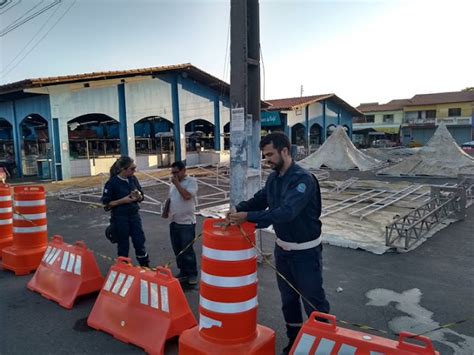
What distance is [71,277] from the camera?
4785mm

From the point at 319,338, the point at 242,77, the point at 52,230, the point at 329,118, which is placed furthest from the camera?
the point at 329,118

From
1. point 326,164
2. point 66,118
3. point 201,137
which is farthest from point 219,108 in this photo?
point 66,118

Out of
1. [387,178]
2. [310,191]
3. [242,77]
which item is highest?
[242,77]

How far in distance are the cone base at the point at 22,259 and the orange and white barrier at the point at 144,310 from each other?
93.4 inches

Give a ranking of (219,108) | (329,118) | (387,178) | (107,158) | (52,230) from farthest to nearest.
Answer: (329,118)
(219,108)
(107,158)
(387,178)
(52,230)

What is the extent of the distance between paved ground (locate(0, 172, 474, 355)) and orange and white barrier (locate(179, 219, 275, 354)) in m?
0.76

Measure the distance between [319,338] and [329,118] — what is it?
3885 cm

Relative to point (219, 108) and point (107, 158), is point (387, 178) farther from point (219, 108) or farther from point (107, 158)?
point (107, 158)

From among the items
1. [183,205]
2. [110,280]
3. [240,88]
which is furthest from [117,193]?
[240,88]

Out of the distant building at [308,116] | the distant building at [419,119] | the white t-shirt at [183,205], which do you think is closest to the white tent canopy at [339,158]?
the distant building at [308,116]

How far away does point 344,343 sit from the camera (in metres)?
2.55

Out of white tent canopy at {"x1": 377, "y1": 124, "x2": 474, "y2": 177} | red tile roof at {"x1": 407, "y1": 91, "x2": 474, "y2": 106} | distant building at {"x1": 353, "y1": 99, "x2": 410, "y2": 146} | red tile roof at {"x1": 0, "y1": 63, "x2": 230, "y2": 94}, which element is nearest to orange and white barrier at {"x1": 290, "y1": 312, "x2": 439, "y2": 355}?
red tile roof at {"x1": 0, "y1": 63, "x2": 230, "y2": 94}

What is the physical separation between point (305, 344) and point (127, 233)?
11.4ft

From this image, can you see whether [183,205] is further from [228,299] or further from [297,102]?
[297,102]
